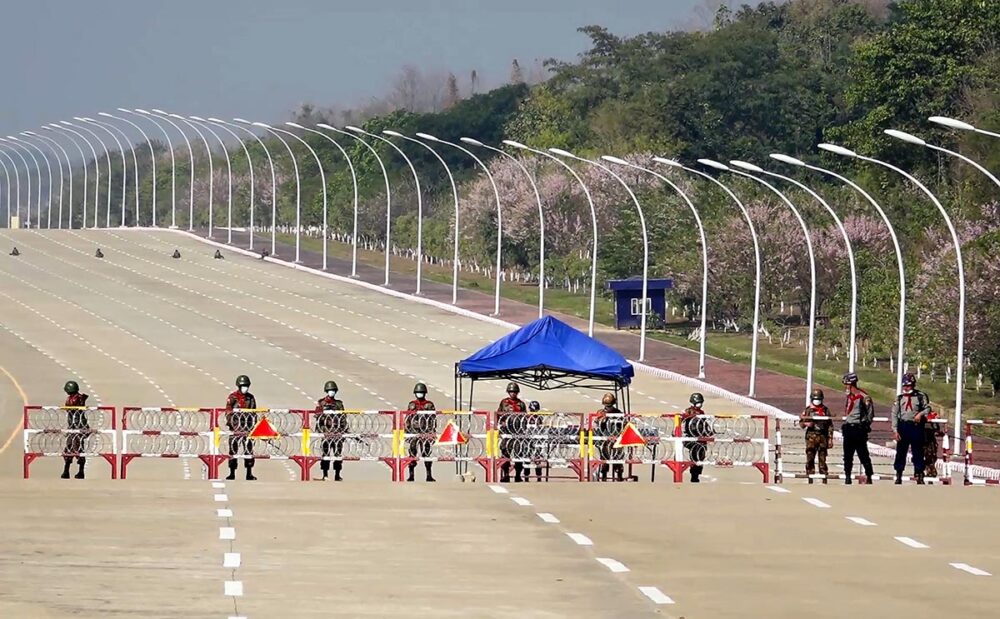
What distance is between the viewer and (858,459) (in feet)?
157

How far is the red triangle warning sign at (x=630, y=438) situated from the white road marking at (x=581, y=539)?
11472mm

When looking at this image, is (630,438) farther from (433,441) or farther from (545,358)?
(545,358)

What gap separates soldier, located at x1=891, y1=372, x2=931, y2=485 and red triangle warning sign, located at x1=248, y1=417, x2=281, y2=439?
9824 millimetres

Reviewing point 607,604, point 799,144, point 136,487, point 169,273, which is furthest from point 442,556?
point 799,144

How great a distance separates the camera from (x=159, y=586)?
65.0ft

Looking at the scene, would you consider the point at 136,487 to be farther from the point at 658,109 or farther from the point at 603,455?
the point at 658,109

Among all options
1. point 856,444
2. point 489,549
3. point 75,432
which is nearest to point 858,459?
point 856,444

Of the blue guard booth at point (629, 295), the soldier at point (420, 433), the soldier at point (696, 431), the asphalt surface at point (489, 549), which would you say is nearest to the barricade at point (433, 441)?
the soldier at point (420, 433)

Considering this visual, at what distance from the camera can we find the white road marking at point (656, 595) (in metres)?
19.6

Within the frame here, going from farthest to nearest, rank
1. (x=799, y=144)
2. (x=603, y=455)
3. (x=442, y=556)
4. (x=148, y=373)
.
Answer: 1. (x=799, y=144)
2. (x=148, y=373)
3. (x=603, y=455)
4. (x=442, y=556)

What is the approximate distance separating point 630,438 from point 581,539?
12.2 meters

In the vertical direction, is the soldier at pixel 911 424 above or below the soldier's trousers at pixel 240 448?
above

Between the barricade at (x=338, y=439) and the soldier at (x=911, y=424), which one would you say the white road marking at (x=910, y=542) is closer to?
the soldier at (x=911, y=424)

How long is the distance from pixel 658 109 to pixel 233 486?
394 ft
